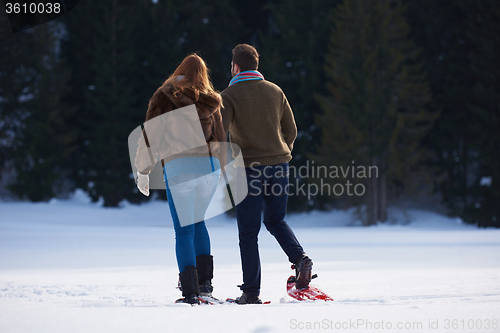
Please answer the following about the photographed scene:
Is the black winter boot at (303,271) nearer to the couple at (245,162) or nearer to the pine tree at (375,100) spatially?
the couple at (245,162)

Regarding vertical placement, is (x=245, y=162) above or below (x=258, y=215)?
above

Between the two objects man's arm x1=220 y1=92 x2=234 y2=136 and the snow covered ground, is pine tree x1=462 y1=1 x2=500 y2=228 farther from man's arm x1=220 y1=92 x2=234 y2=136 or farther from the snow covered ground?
man's arm x1=220 y1=92 x2=234 y2=136

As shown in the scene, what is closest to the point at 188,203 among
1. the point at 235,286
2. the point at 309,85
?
the point at 235,286

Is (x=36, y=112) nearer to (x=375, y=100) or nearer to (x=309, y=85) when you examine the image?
(x=309, y=85)

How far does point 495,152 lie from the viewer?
1802 cm

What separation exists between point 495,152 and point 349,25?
6879mm

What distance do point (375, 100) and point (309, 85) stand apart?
347cm

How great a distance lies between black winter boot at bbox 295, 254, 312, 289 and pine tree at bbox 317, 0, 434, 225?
14819 millimetres

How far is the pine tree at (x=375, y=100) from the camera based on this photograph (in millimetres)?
18312

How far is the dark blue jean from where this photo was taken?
375cm

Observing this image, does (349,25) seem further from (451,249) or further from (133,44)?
(451,249)

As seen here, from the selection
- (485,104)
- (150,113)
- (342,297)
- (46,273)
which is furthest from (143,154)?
(485,104)

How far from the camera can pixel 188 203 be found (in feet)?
11.5

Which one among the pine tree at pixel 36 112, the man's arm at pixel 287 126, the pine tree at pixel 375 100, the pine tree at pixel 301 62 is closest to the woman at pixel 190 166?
the man's arm at pixel 287 126
